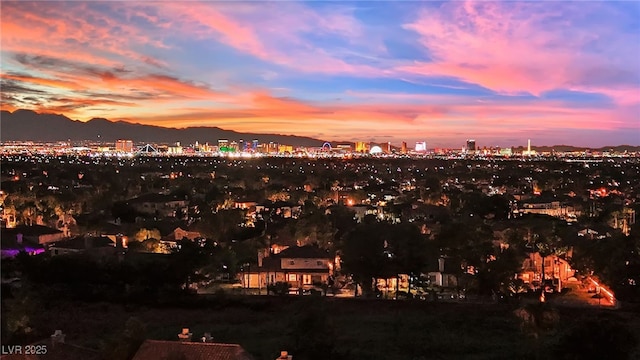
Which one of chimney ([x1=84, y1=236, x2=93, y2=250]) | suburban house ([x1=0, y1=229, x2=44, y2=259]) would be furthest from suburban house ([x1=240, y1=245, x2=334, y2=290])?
suburban house ([x1=0, y1=229, x2=44, y2=259])

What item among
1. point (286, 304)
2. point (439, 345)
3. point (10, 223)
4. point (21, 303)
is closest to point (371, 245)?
point (286, 304)

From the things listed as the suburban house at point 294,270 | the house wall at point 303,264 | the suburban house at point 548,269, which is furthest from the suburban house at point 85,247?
Answer: the suburban house at point 548,269

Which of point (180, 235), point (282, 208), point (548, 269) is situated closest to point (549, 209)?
point (282, 208)

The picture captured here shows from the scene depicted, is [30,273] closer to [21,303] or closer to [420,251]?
[21,303]

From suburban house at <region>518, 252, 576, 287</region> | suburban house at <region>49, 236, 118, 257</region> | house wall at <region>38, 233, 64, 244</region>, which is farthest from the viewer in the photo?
house wall at <region>38, 233, 64, 244</region>

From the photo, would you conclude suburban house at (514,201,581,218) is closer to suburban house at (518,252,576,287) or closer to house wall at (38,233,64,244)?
suburban house at (518,252,576,287)

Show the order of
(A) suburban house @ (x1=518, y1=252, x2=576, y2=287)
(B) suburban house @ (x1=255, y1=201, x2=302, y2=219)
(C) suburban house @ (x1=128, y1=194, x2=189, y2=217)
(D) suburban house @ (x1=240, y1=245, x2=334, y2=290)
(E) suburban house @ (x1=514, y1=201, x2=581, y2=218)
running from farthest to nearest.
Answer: (E) suburban house @ (x1=514, y1=201, x2=581, y2=218) < (C) suburban house @ (x1=128, y1=194, x2=189, y2=217) < (B) suburban house @ (x1=255, y1=201, x2=302, y2=219) < (A) suburban house @ (x1=518, y1=252, x2=576, y2=287) < (D) suburban house @ (x1=240, y1=245, x2=334, y2=290)

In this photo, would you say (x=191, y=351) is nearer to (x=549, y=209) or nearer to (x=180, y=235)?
(x=180, y=235)
